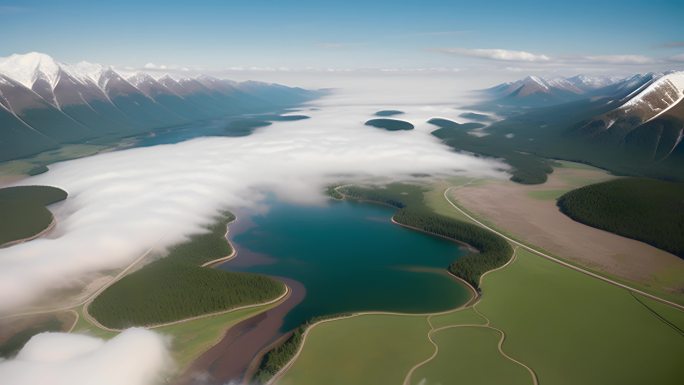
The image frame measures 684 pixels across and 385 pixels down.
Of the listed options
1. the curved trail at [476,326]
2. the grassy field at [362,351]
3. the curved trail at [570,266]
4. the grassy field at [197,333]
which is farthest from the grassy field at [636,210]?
the grassy field at [197,333]

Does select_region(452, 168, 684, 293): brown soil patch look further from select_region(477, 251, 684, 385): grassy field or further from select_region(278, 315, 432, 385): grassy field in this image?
select_region(278, 315, 432, 385): grassy field

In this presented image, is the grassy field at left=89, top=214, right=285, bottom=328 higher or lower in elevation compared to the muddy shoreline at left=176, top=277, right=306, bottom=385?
higher

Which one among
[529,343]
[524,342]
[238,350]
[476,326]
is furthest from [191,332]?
[529,343]

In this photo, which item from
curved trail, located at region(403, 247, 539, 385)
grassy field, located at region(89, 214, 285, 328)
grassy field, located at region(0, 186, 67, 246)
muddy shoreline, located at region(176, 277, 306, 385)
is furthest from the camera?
grassy field, located at region(0, 186, 67, 246)

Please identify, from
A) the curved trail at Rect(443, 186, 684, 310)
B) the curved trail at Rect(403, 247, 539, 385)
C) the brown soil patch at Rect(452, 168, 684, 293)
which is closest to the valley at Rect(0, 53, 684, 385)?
the curved trail at Rect(403, 247, 539, 385)

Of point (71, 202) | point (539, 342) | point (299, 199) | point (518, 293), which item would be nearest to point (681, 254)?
point (518, 293)

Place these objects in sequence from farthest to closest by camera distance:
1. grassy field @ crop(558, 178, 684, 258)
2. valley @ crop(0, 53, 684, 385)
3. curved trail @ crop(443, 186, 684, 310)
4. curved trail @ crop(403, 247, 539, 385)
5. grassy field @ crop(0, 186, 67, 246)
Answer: grassy field @ crop(0, 186, 67, 246)
grassy field @ crop(558, 178, 684, 258)
curved trail @ crop(443, 186, 684, 310)
valley @ crop(0, 53, 684, 385)
curved trail @ crop(403, 247, 539, 385)

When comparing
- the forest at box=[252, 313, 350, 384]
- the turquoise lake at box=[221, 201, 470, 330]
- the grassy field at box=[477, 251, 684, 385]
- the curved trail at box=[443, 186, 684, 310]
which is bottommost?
the turquoise lake at box=[221, 201, 470, 330]

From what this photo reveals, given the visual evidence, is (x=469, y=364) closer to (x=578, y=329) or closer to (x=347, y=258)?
(x=578, y=329)
